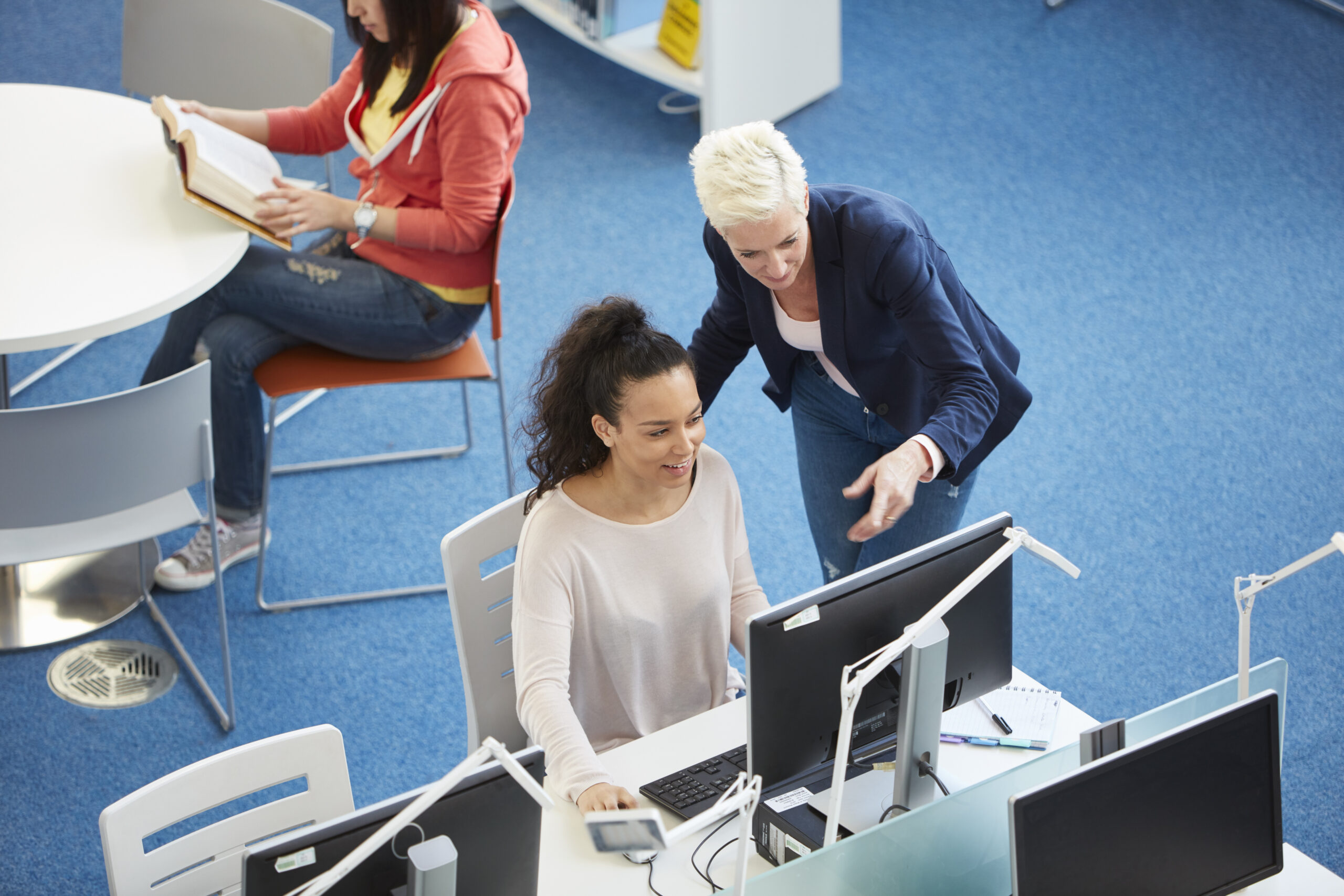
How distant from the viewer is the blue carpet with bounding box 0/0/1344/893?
2.73m

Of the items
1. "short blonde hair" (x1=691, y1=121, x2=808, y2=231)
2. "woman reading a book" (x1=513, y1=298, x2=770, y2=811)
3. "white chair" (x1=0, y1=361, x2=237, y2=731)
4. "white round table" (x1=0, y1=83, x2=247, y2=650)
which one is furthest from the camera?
"white round table" (x1=0, y1=83, x2=247, y2=650)

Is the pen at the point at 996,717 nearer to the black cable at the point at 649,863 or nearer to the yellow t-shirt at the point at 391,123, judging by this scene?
the black cable at the point at 649,863

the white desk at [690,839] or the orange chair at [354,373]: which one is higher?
the white desk at [690,839]

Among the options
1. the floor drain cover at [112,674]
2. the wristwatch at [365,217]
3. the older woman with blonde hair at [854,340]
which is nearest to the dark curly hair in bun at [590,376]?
the older woman with blonde hair at [854,340]

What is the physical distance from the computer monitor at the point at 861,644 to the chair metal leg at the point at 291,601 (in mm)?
1442

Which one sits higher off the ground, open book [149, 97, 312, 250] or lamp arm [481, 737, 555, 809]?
lamp arm [481, 737, 555, 809]

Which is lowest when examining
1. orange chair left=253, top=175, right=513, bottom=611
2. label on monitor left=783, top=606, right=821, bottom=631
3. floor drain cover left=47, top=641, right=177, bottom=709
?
floor drain cover left=47, top=641, right=177, bottom=709

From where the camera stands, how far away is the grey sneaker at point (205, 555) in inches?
118

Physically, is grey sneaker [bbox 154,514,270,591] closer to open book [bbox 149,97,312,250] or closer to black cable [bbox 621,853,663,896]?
open book [bbox 149,97,312,250]

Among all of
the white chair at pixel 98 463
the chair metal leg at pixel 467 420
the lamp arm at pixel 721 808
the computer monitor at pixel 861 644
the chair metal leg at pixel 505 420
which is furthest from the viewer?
the chair metal leg at pixel 467 420

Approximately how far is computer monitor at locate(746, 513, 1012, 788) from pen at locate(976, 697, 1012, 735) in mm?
144

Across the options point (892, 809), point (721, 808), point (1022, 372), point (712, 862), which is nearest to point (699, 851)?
point (712, 862)

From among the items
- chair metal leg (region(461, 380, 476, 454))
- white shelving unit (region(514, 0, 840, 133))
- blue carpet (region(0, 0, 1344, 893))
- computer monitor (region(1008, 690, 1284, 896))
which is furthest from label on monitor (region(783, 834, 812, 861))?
white shelving unit (region(514, 0, 840, 133))

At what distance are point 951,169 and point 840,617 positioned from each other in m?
3.26
